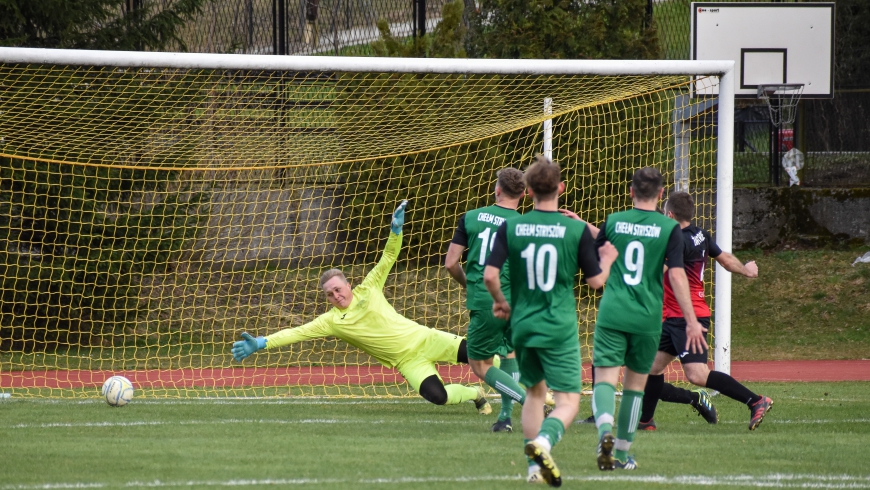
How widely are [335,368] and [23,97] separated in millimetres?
4579

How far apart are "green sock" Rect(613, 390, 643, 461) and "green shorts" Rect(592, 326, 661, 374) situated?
175 millimetres

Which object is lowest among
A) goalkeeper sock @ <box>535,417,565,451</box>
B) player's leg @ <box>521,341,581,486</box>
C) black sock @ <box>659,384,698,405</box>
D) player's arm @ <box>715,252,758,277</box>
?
black sock @ <box>659,384,698,405</box>

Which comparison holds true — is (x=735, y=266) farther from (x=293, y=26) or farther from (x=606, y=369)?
(x=293, y=26)

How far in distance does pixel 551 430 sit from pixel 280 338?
3.39m

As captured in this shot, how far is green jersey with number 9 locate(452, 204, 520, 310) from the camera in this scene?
676cm

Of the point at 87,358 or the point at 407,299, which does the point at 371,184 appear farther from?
the point at 87,358

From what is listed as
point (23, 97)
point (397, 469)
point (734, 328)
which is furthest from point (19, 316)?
point (734, 328)

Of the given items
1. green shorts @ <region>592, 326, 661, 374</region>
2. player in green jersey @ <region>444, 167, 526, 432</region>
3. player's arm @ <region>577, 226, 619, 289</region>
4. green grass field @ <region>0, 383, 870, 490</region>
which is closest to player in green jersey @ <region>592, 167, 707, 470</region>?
green shorts @ <region>592, 326, 661, 374</region>

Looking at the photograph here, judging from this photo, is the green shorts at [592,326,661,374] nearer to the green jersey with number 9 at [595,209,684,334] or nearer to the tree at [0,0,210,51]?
the green jersey with number 9 at [595,209,684,334]

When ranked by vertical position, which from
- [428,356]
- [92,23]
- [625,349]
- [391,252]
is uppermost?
[92,23]

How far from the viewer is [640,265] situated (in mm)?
5527

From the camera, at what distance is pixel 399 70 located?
8.53 metres

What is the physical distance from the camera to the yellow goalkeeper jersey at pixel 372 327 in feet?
25.8

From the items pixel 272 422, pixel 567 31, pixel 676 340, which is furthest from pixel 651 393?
pixel 567 31
